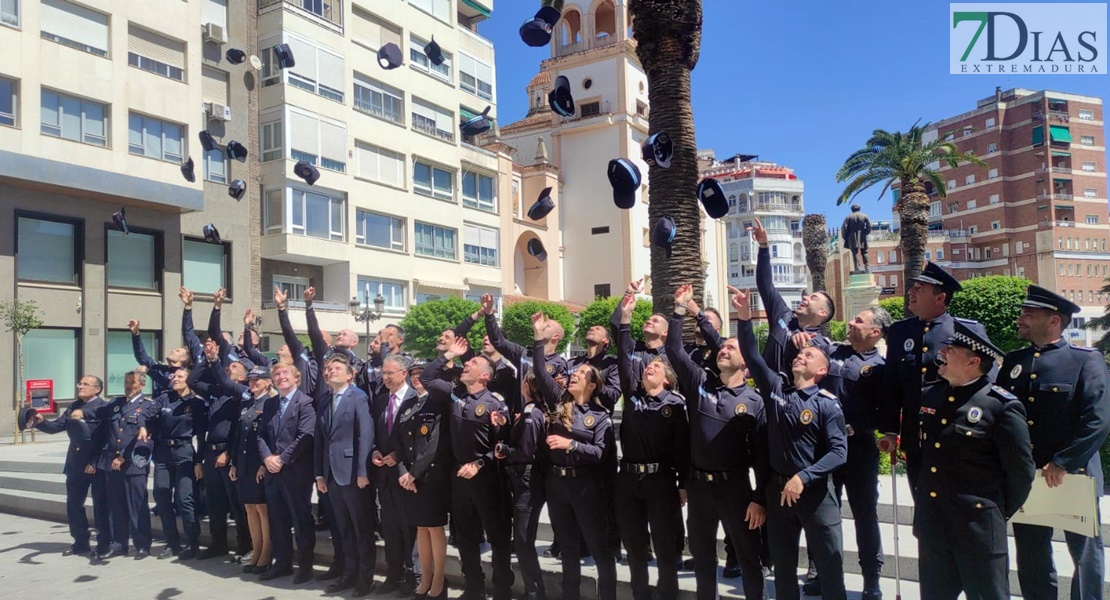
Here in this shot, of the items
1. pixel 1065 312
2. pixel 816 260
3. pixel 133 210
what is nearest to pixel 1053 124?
pixel 816 260

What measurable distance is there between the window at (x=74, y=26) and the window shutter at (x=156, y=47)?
108cm

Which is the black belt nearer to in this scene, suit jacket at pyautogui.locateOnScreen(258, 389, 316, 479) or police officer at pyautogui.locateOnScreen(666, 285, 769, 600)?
police officer at pyautogui.locateOnScreen(666, 285, 769, 600)

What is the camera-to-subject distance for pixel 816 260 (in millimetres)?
52875

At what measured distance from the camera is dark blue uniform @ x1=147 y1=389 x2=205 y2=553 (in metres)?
8.27

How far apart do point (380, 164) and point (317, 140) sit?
3979mm

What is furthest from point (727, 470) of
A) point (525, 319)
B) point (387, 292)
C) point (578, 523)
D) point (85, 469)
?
point (525, 319)

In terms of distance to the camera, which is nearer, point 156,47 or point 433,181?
point 156,47

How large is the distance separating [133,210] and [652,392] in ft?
90.0

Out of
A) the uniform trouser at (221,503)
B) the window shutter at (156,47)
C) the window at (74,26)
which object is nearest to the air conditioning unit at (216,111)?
the window shutter at (156,47)

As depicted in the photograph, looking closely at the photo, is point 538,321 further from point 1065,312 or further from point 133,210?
point 133,210

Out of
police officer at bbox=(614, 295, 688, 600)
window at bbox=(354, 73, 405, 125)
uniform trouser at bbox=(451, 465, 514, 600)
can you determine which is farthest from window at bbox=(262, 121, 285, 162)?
police officer at bbox=(614, 295, 688, 600)

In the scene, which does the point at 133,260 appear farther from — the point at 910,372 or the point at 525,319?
the point at 910,372

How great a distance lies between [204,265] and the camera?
100ft

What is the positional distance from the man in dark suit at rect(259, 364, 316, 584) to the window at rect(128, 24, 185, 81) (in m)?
25.4
